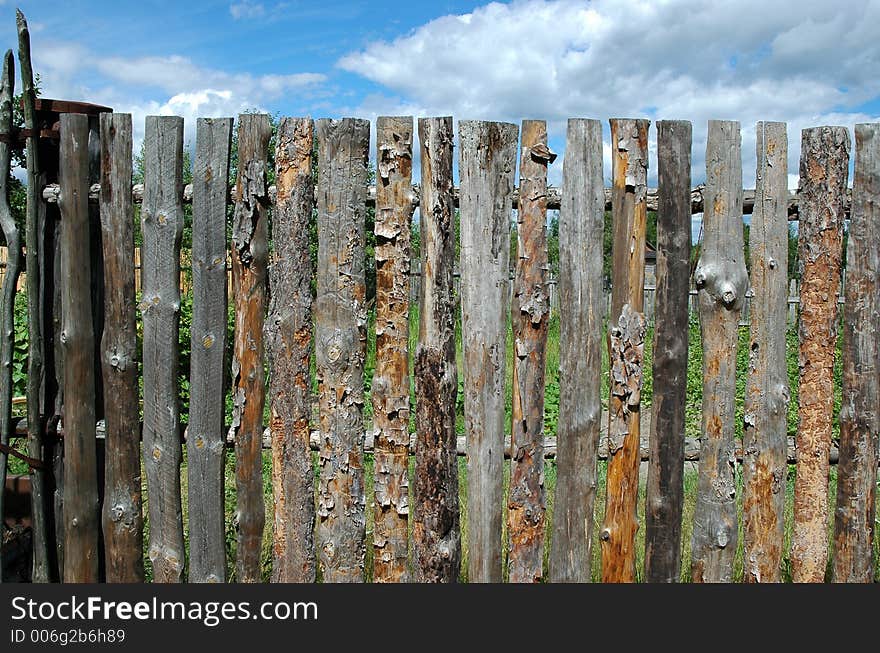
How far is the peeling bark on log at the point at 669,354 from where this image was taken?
129 inches

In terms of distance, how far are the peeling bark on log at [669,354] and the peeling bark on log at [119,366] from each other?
90.8 inches

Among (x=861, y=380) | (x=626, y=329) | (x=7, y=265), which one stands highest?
(x=7, y=265)

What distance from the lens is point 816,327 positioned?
352cm

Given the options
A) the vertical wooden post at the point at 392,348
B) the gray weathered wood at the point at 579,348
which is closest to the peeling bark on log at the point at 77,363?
the vertical wooden post at the point at 392,348

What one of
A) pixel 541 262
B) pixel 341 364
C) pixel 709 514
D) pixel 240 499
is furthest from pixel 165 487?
pixel 709 514

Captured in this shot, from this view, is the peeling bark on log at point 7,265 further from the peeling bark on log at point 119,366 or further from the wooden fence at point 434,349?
the peeling bark on log at point 119,366

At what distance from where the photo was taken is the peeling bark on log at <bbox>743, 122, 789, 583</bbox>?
11.2 ft

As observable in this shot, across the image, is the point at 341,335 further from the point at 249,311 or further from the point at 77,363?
the point at 77,363

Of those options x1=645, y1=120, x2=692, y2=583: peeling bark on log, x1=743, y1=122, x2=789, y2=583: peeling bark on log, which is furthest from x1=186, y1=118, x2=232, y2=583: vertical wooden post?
x1=743, y1=122, x2=789, y2=583: peeling bark on log

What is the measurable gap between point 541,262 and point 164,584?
7.21 feet

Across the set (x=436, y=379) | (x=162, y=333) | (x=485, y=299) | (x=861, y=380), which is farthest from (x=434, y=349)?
(x=861, y=380)

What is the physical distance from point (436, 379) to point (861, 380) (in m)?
1.97

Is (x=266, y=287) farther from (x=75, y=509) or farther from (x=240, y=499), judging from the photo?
(x=75, y=509)

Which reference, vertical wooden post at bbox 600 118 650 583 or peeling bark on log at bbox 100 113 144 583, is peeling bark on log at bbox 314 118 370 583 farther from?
vertical wooden post at bbox 600 118 650 583
